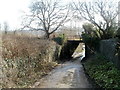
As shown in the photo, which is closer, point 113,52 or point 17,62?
point 17,62

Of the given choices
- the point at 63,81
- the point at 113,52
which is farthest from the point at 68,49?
the point at 63,81

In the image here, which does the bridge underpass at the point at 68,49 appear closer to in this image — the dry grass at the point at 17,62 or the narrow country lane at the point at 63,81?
the narrow country lane at the point at 63,81

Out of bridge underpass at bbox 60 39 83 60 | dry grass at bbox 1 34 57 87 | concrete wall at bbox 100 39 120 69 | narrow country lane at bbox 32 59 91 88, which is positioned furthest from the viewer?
bridge underpass at bbox 60 39 83 60

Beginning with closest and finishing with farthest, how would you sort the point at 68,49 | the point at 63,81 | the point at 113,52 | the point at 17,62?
the point at 17,62 < the point at 63,81 < the point at 113,52 < the point at 68,49

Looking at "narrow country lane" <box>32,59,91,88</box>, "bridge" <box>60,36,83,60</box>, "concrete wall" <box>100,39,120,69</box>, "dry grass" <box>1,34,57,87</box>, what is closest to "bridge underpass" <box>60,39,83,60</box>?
"bridge" <box>60,36,83,60</box>

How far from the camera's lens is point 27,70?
12188mm

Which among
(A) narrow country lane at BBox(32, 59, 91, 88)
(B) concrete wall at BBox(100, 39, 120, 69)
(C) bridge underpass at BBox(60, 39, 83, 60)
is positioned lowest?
(C) bridge underpass at BBox(60, 39, 83, 60)

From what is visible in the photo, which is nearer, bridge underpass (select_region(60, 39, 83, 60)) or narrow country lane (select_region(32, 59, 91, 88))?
narrow country lane (select_region(32, 59, 91, 88))

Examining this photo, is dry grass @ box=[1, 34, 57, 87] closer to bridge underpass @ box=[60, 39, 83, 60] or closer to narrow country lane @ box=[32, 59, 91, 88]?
narrow country lane @ box=[32, 59, 91, 88]

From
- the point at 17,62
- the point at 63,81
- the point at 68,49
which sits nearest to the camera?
the point at 17,62

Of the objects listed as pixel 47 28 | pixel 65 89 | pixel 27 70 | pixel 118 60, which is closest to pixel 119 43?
pixel 118 60

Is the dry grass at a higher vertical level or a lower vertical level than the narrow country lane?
higher

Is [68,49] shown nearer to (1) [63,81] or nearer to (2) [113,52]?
(2) [113,52]

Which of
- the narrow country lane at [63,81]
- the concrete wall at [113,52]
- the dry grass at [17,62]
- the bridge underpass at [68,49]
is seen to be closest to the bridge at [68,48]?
the bridge underpass at [68,49]
